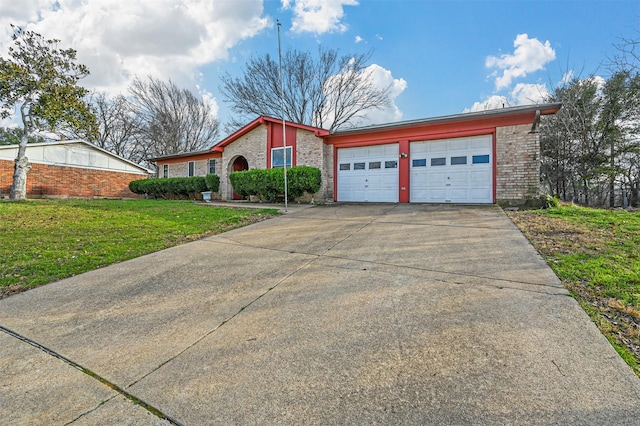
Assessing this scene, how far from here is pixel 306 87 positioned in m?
24.2

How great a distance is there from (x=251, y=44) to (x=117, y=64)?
1138 cm

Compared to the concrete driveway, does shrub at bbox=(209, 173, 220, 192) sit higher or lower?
higher

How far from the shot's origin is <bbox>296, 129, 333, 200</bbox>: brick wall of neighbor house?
41.2 feet

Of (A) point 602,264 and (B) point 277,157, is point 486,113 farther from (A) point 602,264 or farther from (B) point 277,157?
(B) point 277,157

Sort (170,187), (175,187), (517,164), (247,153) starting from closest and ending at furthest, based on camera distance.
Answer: (517,164)
(247,153)
(175,187)
(170,187)

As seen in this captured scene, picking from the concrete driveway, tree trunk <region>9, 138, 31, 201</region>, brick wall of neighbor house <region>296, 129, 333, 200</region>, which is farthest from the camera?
tree trunk <region>9, 138, 31, 201</region>

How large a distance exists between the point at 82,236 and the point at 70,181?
17.4 meters

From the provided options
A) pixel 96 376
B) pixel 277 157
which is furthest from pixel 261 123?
pixel 96 376

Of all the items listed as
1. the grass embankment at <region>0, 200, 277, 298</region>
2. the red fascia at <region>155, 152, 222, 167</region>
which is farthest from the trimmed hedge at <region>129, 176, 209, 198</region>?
the grass embankment at <region>0, 200, 277, 298</region>

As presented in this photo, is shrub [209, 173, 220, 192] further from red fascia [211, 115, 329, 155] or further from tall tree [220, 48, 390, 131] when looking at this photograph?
tall tree [220, 48, 390, 131]

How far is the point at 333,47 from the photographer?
22.8 metres

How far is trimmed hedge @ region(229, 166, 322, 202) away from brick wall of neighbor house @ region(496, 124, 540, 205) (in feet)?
21.6

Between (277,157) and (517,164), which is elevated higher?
(277,157)

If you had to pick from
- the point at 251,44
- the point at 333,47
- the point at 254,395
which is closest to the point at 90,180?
the point at 251,44
